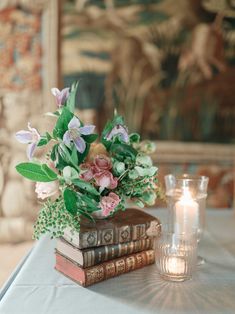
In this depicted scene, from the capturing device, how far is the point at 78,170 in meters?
1.04

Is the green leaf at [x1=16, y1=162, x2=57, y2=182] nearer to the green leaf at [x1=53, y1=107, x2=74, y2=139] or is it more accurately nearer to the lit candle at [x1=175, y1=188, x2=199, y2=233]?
the green leaf at [x1=53, y1=107, x2=74, y2=139]

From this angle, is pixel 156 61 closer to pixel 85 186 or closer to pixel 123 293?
pixel 85 186

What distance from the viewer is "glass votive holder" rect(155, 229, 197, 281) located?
1.08 meters

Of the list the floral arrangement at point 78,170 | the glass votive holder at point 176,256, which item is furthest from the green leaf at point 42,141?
the glass votive holder at point 176,256

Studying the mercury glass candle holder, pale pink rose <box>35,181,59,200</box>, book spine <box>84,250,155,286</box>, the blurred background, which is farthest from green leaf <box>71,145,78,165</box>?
the blurred background

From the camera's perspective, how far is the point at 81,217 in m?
1.16

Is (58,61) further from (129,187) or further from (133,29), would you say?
(129,187)

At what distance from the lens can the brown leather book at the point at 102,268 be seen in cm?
104

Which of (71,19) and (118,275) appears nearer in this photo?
(118,275)

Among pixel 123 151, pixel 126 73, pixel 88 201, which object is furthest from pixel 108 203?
pixel 126 73

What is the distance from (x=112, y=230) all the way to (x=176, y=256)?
0.20 meters

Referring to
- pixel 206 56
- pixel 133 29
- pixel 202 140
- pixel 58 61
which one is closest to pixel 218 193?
pixel 202 140

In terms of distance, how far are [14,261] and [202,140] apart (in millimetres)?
1910

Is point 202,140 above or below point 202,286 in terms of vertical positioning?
above
